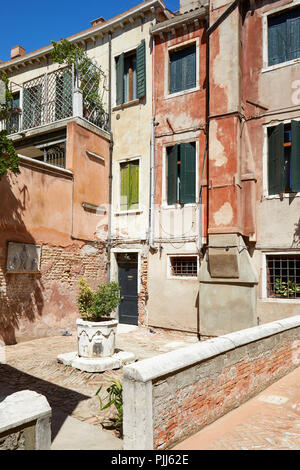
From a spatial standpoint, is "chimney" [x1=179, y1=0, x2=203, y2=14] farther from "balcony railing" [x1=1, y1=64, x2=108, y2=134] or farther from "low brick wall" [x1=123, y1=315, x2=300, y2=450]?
"low brick wall" [x1=123, y1=315, x2=300, y2=450]

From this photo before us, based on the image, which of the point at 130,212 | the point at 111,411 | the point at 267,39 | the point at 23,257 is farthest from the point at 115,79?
the point at 111,411

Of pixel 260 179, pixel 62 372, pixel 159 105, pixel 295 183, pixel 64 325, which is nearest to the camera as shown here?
pixel 62 372

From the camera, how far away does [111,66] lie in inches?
531

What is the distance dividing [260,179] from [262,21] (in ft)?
15.0

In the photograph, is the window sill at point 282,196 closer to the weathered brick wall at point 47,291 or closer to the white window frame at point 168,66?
the white window frame at point 168,66

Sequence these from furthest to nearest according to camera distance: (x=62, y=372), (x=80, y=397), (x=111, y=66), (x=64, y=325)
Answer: (x=111, y=66) < (x=64, y=325) < (x=62, y=372) < (x=80, y=397)

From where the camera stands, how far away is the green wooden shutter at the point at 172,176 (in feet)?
38.3

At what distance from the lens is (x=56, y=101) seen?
14.0 metres

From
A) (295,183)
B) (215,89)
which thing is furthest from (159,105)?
(295,183)

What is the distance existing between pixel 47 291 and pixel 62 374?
13.3 ft

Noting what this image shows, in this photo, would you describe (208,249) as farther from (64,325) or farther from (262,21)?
(262,21)

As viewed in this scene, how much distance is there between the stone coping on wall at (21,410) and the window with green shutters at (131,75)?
11388mm

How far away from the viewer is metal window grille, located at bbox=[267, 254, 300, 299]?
383 inches

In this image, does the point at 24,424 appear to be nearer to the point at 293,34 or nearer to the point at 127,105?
the point at 293,34
